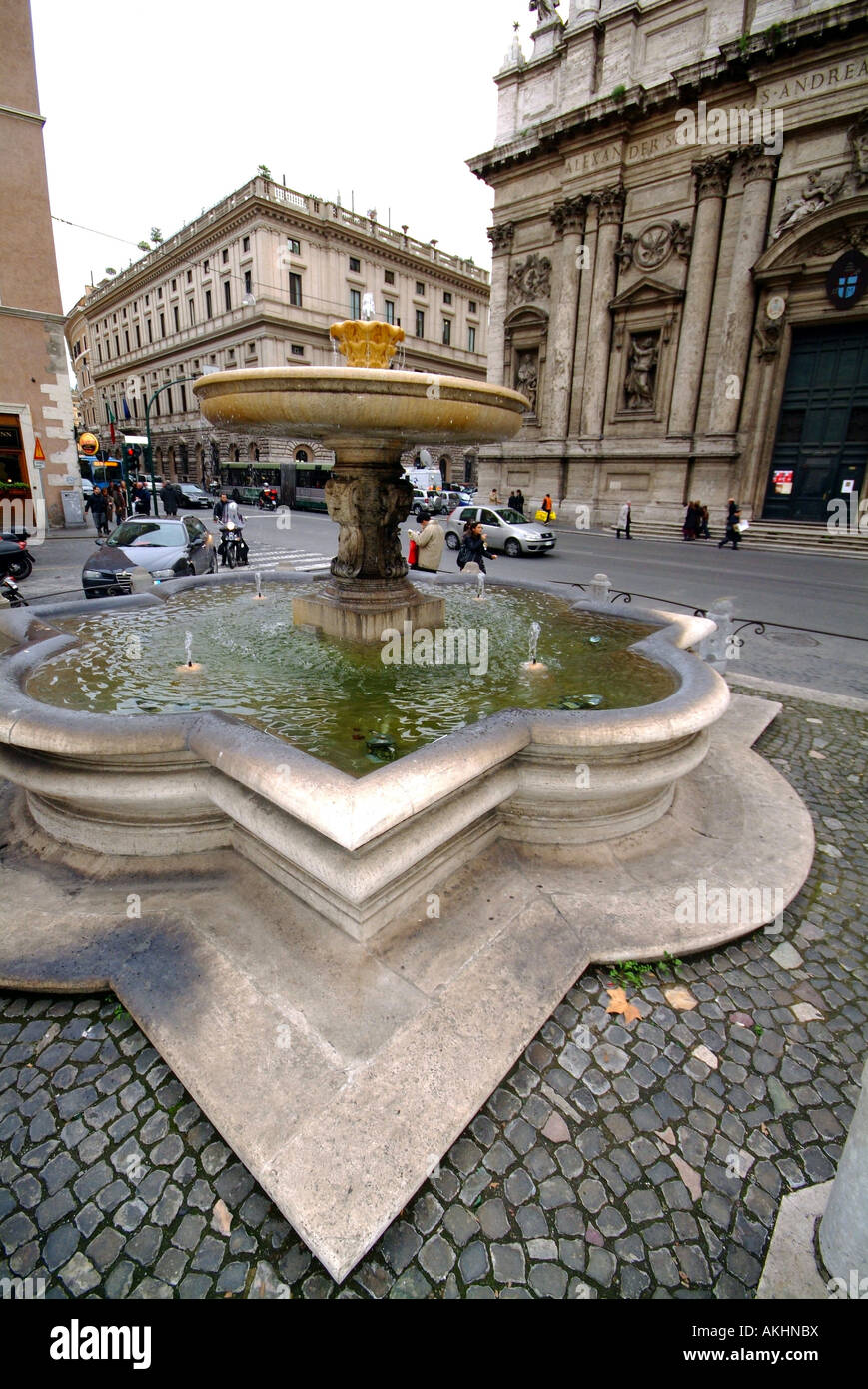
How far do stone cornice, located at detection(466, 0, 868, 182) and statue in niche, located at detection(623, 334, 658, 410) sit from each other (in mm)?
7709

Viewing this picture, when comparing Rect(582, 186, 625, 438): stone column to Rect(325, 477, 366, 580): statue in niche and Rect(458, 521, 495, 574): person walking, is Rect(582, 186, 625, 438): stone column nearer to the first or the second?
Rect(458, 521, 495, 574): person walking

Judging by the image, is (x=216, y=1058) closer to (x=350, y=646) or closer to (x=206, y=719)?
(x=206, y=719)

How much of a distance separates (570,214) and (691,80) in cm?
546

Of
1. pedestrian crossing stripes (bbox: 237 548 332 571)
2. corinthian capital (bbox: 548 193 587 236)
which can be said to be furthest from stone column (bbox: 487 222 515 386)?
pedestrian crossing stripes (bbox: 237 548 332 571)

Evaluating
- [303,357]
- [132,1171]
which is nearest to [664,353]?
[132,1171]

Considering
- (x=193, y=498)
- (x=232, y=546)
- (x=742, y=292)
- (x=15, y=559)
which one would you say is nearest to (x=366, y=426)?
(x=232, y=546)

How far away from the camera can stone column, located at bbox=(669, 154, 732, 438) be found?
22125mm

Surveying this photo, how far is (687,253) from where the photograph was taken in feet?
76.3

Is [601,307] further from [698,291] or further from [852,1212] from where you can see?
[852,1212]

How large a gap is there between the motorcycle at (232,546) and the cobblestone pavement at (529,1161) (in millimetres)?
13366

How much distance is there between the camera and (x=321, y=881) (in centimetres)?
284

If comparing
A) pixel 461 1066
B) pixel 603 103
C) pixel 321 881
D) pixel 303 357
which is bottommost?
pixel 461 1066

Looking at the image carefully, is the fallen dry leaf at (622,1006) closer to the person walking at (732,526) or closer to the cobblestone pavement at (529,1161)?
the cobblestone pavement at (529,1161)
